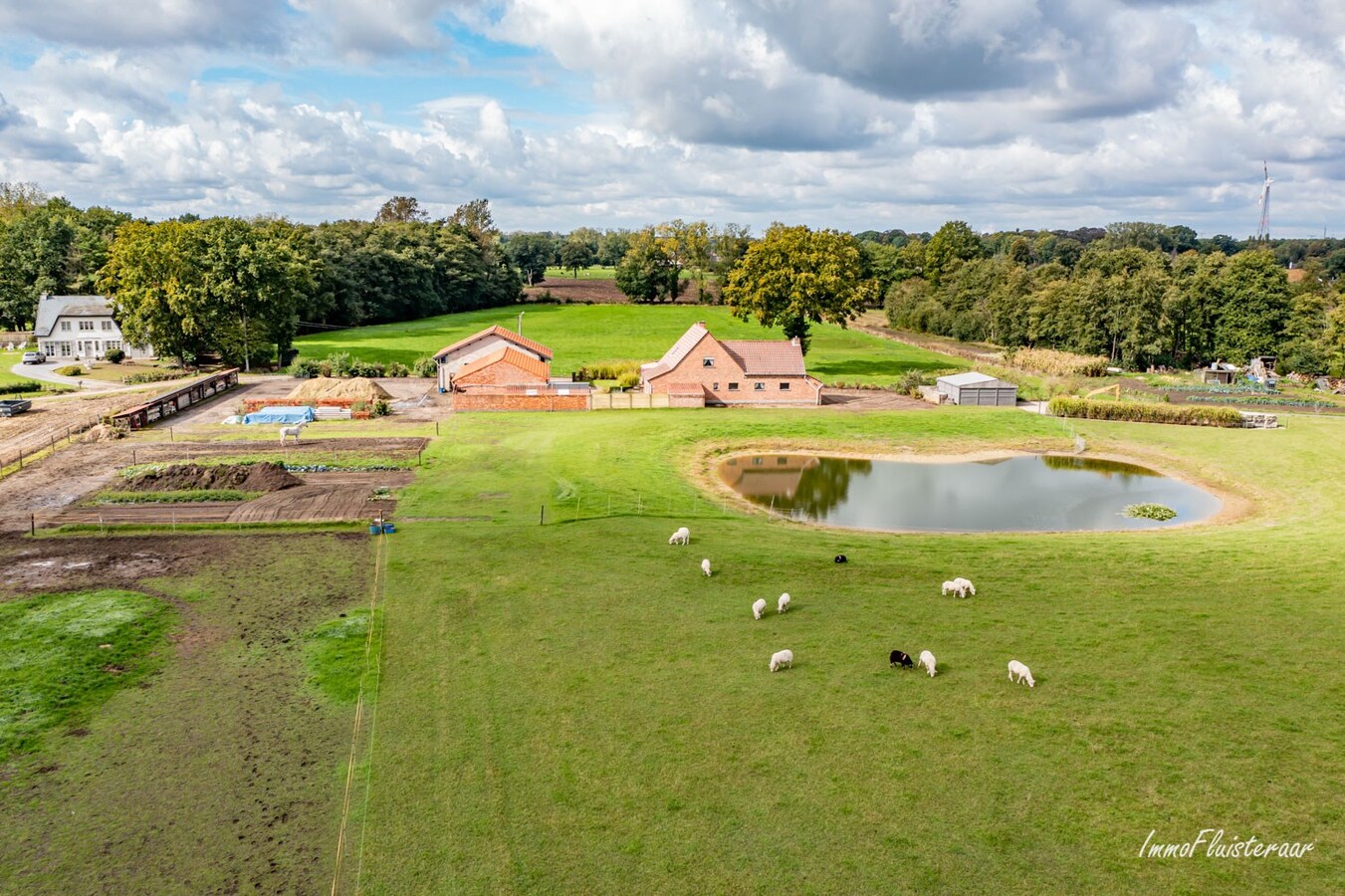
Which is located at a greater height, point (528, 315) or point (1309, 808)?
point (528, 315)

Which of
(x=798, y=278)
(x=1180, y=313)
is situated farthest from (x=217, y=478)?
(x=1180, y=313)

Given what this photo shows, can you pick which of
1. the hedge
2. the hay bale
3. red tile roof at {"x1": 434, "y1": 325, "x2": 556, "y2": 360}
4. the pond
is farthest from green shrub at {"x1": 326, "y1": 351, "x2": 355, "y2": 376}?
the hedge

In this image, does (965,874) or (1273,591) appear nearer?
(965,874)

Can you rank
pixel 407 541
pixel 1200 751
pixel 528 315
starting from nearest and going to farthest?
pixel 1200 751, pixel 407 541, pixel 528 315

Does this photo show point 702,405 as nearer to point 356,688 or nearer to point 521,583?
point 521,583

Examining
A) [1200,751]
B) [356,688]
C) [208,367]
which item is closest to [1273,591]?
[1200,751]
